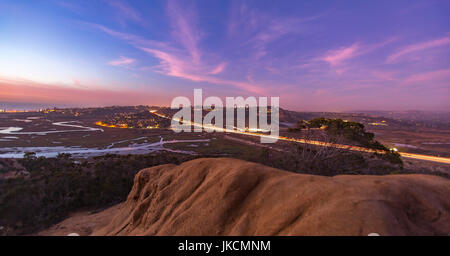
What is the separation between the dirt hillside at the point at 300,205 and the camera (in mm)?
3877

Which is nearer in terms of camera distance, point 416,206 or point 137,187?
point 416,206

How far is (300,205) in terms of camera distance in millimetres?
4809

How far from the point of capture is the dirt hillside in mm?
3877

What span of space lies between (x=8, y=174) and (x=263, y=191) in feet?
103

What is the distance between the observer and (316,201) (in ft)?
15.6

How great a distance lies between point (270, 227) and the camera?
180 inches

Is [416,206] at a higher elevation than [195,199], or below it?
higher

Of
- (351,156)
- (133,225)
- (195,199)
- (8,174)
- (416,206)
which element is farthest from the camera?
(351,156)

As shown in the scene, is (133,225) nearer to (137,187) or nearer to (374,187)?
(137,187)
